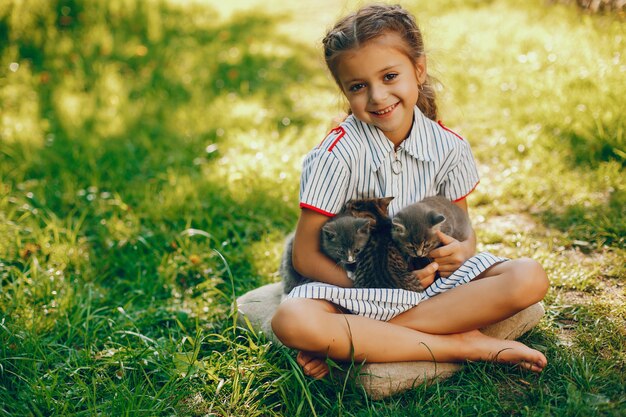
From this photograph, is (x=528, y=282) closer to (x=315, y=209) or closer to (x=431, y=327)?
(x=431, y=327)

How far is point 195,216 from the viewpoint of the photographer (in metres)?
4.36

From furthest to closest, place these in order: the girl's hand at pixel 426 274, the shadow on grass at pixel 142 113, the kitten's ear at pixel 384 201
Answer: the shadow on grass at pixel 142 113 → the kitten's ear at pixel 384 201 → the girl's hand at pixel 426 274

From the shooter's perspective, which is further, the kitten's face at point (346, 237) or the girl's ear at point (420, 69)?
the girl's ear at point (420, 69)

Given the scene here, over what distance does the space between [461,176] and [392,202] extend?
0.44 m

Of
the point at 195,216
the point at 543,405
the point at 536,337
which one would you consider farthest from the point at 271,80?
the point at 543,405

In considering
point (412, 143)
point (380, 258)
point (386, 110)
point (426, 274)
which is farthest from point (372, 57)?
point (426, 274)

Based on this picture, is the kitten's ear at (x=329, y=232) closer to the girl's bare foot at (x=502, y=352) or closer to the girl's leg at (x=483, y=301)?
the girl's leg at (x=483, y=301)

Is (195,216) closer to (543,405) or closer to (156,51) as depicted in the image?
(543,405)

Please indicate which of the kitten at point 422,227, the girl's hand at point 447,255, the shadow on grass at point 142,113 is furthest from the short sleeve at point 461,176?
the shadow on grass at point 142,113

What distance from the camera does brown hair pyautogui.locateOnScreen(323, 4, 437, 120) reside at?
2949 millimetres

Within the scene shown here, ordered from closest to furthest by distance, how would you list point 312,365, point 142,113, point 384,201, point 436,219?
A: 1. point 312,365
2. point 436,219
3. point 384,201
4. point 142,113

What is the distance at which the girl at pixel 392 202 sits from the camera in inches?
108

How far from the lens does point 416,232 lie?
289cm

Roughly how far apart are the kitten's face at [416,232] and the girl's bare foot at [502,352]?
48cm
